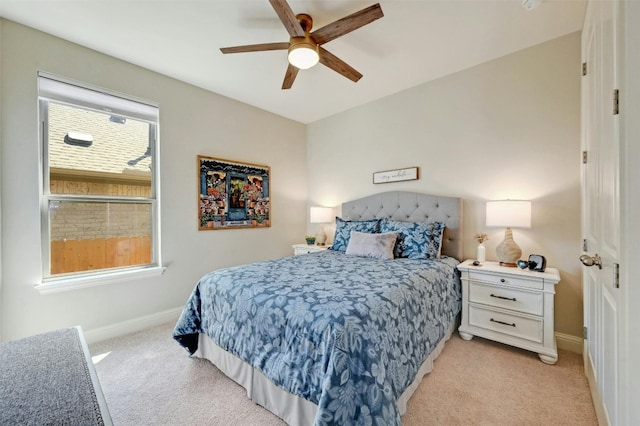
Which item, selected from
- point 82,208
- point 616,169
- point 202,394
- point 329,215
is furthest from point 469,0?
point 82,208

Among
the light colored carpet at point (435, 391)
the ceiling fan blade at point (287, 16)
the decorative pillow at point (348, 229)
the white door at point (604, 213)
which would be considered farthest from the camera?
the decorative pillow at point (348, 229)

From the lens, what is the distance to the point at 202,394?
1737 millimetres

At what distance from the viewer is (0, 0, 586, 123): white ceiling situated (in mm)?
1972

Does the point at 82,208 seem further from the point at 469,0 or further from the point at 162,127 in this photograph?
the point at 469,0

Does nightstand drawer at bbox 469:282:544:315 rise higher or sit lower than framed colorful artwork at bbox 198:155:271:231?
lower

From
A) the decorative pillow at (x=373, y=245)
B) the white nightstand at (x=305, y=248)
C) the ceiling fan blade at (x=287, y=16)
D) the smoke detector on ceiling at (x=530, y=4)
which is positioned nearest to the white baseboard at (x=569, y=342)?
the decorative pillow at (x=373, y=245)

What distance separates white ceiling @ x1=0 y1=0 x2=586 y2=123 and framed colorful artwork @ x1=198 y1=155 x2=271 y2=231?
3.44 ft

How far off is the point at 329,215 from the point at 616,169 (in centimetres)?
317

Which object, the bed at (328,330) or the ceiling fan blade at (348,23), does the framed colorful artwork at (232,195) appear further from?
the ceiling fan blade at (348,23)

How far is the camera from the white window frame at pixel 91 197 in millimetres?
2275

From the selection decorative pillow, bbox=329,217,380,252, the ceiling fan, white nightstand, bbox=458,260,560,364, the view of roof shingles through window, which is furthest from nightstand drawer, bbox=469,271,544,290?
the view of roof shingles through window

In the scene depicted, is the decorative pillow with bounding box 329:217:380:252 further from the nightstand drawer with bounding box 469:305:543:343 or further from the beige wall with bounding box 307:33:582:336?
the nightstand drawer with bounding box 469:305:543:343

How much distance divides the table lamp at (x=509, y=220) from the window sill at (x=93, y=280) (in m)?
3.46

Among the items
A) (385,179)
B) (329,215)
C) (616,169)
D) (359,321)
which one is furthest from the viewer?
(329,215)
